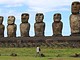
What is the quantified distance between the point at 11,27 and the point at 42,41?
4.73 metres

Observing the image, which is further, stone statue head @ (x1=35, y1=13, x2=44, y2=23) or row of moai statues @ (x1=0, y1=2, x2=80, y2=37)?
stone statue head @ (x1=35, y1=13, x2=44, y2=23)

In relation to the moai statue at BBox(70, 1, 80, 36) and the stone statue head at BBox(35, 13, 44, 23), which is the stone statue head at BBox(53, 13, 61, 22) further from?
the stone statue head at BBox(35, 13, 44, 23)

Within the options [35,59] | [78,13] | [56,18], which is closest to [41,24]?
[56,18]

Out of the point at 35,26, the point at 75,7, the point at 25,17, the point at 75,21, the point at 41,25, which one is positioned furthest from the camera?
the point at 25,17

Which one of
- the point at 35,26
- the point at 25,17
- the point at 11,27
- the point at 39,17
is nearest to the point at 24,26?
the point at 25,17

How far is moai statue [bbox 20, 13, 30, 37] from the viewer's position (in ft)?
99.8

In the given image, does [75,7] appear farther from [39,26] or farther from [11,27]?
[11,27]

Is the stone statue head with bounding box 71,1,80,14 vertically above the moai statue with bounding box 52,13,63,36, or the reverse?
the stone statue head with bounding box 71,1,80,14

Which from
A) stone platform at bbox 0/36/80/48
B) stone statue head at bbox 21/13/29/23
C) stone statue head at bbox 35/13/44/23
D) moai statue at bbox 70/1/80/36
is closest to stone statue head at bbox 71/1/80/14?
moai statue at bbox 70/1/80/36

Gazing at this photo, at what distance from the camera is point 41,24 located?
29672 millimetres

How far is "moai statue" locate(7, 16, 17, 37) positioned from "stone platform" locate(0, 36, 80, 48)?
4.97 ft

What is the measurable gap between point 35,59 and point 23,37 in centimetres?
1139

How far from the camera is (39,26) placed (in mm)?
29641

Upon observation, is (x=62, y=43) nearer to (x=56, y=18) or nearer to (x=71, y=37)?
(x=71, y=37)
